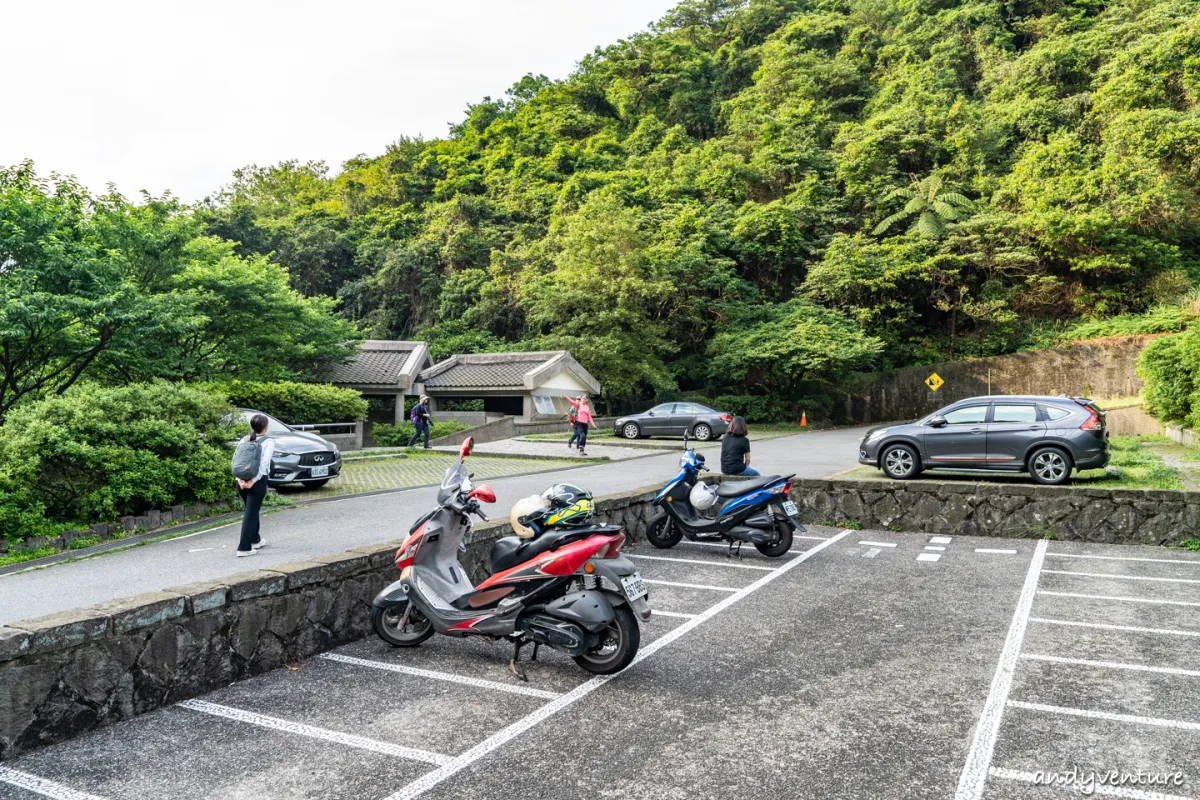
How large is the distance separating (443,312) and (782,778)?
3959cm

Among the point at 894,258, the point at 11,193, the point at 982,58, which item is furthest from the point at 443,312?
the point at 982,58

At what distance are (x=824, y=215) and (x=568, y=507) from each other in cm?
3762

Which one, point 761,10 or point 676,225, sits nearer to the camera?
point 676,225

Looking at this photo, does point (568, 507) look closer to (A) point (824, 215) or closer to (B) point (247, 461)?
(B) point (247, 461)

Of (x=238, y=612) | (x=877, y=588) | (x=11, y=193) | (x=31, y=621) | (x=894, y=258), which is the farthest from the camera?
(x=894, y=258)

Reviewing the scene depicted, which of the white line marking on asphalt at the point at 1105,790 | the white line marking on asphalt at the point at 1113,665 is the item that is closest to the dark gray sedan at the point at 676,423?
the white line marking on asphalt at the point at 1113,665

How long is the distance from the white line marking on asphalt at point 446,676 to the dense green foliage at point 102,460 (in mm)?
6726

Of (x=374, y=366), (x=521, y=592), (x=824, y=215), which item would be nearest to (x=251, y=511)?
(x=521, y=592)

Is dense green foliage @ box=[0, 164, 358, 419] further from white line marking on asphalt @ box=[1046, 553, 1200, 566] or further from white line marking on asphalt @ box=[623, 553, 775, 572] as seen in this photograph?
white line marking on asphalt @ box=[1046, 553, 1200, 566]

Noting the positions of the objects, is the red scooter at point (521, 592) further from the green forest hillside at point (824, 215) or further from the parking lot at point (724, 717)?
the green forest hillside at point (824, 215)

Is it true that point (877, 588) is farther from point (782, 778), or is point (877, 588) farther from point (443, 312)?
point (443, 312)

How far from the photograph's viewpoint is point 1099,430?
1189cm

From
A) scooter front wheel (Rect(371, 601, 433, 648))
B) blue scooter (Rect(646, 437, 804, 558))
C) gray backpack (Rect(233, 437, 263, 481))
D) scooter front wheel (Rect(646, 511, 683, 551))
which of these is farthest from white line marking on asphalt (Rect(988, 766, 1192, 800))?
gray backpack (Rect(233, 437, 263, 481))

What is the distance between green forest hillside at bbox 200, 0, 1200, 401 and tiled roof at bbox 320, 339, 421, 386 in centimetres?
536
